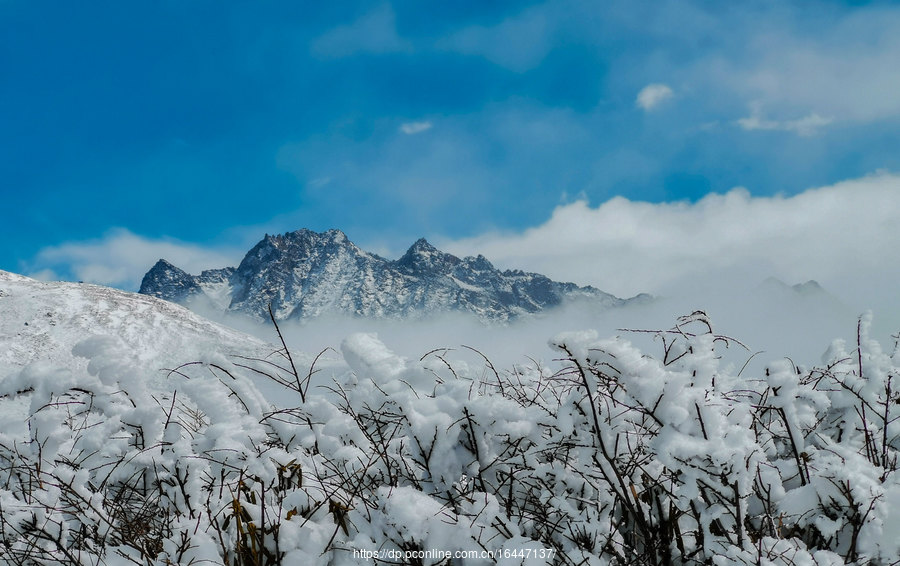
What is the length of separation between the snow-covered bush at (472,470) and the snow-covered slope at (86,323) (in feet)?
334

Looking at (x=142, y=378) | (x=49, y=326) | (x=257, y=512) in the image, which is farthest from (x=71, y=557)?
(x=49, y=326)

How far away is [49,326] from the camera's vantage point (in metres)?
106

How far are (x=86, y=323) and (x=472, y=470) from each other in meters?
135

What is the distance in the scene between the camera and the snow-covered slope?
9962 centimetres

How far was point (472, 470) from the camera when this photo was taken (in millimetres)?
2033

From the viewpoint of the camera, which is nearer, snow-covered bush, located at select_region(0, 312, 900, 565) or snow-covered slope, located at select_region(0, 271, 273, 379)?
snow-covered bush, located at select_region(0, 312, 900, 565)

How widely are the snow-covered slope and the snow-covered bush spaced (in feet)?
334

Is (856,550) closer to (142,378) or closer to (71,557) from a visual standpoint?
(71,557)

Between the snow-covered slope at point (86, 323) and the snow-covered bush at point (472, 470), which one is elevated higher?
the snow-covered slope at point (86, 323)

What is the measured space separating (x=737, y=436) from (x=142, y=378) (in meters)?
2.35

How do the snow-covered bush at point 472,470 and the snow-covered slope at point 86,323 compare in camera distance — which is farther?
the snow-covered slope at point 86,323

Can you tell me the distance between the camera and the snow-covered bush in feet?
5.47

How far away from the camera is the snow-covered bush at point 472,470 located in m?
1.67

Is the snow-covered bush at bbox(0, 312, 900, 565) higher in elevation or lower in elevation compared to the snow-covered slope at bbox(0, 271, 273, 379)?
lower
